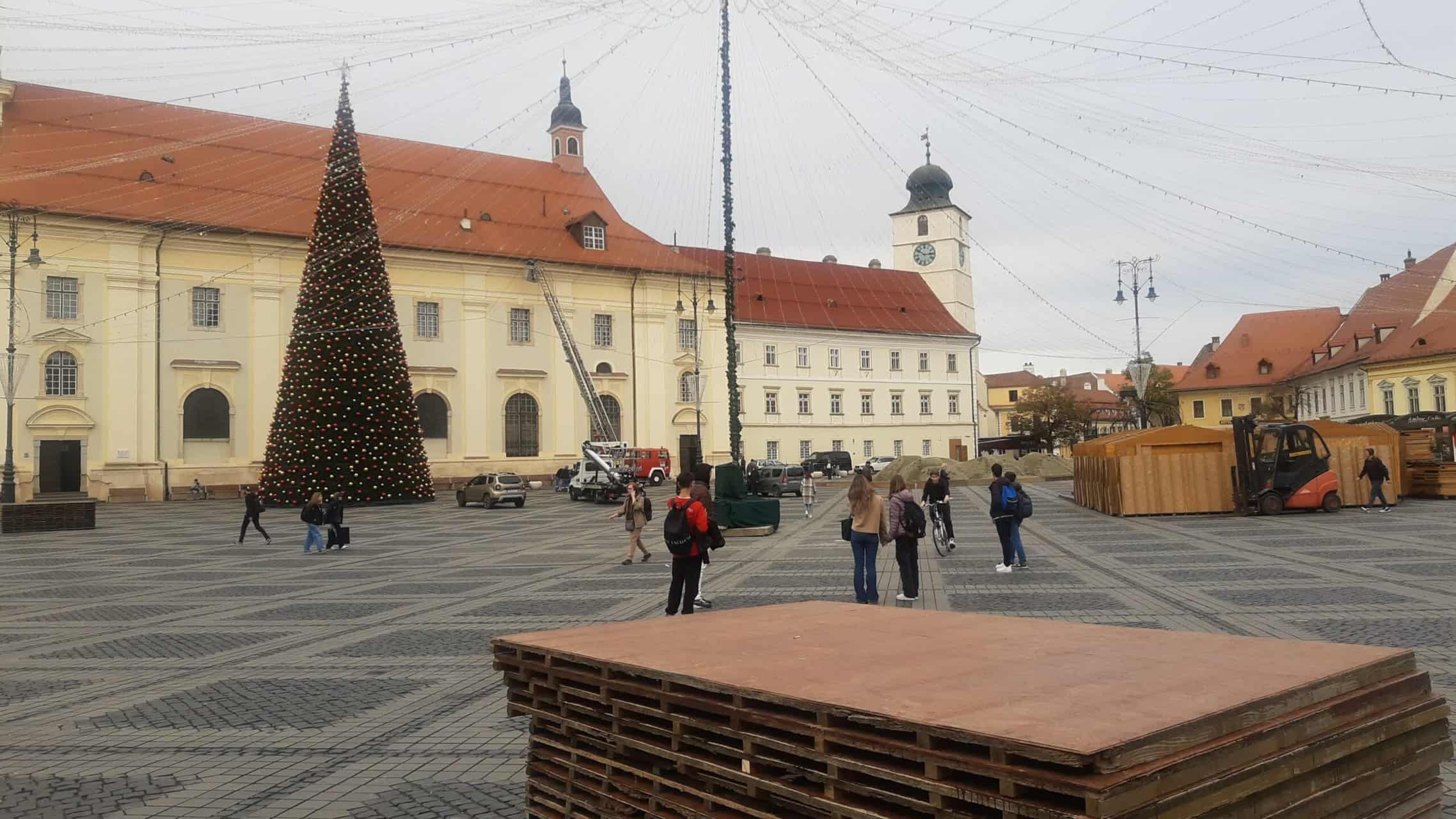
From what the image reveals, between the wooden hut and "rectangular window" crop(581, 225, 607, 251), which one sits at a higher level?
"rectangular window" crop(581, 225, 607, 251)

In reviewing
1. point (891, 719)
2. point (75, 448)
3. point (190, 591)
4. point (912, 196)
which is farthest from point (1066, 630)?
point (912, 196)

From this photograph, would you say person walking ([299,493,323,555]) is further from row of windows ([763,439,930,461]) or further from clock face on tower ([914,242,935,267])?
clock face on tower ([914,242,935,267])

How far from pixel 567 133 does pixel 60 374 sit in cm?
3031

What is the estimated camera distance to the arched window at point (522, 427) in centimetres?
5188

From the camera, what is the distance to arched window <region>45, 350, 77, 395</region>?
4050 cm

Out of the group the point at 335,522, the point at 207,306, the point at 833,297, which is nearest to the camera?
the point at 335,522

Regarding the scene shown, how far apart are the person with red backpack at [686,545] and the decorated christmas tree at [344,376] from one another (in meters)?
28.5

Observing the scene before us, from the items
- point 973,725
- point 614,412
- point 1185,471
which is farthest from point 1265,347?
point 973,725

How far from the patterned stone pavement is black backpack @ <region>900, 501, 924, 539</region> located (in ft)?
2.77

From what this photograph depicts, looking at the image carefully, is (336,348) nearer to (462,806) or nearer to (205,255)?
(205,255)

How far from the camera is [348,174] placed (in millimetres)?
37188

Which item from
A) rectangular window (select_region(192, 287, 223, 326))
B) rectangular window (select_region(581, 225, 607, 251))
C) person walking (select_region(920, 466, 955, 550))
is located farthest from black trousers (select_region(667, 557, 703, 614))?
rectangular window (select_region(581, 225, 607, 251))

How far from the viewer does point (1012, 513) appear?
584 inches

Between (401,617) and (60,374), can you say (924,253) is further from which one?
(401,617)
